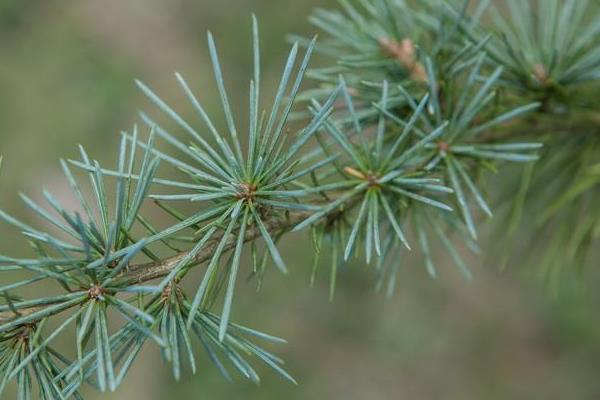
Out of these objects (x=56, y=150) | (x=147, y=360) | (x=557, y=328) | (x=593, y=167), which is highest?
(x=56, y=150)

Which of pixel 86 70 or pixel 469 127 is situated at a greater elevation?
pixel 86 70

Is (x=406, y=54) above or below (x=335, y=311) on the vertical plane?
above

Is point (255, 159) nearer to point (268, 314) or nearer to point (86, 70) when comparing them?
point (268, 314)

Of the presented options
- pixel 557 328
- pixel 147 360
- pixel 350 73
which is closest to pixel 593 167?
pixel 350 73

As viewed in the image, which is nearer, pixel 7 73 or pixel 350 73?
pixel 350 73

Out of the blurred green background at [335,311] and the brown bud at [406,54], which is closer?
the brown bud at [406,54]

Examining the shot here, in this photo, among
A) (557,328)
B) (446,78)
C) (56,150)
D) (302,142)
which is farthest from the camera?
(56,150)

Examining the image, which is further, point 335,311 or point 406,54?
point 335,311

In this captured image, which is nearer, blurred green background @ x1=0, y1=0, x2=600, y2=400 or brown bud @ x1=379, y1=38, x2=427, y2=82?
brown bud @ x1=379, y1=38, x2=427, y2=82
